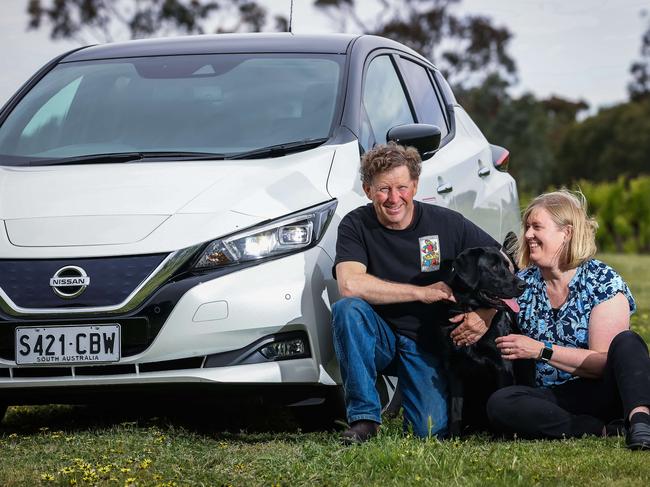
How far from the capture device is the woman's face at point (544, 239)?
4.72 m

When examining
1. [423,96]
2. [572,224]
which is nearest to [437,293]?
[572,224]

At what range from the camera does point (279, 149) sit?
500 centimetres

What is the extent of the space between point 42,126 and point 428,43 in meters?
33.0

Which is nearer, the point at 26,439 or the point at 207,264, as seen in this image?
the point at 207,264

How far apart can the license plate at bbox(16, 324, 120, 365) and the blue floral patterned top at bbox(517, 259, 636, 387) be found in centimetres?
174

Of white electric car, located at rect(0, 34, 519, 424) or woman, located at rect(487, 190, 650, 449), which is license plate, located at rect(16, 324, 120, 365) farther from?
woman, located at rect(487, 190, 650, 449)

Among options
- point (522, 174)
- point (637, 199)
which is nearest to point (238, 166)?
point (637, 199)

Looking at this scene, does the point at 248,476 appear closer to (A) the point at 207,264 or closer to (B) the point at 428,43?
(A) the point at 207,264

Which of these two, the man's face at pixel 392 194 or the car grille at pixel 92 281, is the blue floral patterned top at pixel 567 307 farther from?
the car grille at pixel 92 281

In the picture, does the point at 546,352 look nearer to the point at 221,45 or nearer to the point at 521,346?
the point at 521,346

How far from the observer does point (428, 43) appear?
3772 centimetres

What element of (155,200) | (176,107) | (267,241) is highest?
(176,107)

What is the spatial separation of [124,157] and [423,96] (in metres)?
2.23

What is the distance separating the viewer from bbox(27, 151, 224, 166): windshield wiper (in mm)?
5039
